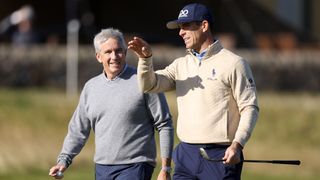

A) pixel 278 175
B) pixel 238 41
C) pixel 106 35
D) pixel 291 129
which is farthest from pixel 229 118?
pixel 238 41

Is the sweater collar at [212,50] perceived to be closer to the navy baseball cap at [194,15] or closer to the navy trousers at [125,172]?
the navy baseball cap at [194,15]

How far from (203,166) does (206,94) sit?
51 centimetres

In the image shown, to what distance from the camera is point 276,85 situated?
97.1ft

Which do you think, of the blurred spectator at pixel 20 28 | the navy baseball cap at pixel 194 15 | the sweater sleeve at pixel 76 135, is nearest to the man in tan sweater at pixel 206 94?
the navy baseball cap at pixel 194 15

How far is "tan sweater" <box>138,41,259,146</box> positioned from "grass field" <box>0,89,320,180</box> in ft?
30.9

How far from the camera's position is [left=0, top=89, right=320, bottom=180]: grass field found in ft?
67.0

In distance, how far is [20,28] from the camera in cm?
2988

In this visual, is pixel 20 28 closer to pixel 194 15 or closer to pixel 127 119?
pixel 127 119

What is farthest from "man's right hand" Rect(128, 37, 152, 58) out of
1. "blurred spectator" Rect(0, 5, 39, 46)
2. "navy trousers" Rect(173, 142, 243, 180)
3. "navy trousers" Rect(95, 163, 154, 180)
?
"blurred spectator" Rect(0, 5, 39, 46)

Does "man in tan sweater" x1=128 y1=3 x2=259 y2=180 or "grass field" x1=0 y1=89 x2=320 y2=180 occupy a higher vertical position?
"man in tan sweater" x1=128 y1=3 x2=259 y2=180

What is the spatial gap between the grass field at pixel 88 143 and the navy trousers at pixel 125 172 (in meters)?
8.79

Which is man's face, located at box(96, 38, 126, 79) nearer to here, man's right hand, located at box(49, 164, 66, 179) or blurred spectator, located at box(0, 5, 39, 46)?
man's right hand, located at box(49, 164, 66, 179)

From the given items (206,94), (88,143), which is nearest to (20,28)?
(88,143)

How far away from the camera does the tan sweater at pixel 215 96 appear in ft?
32.3
